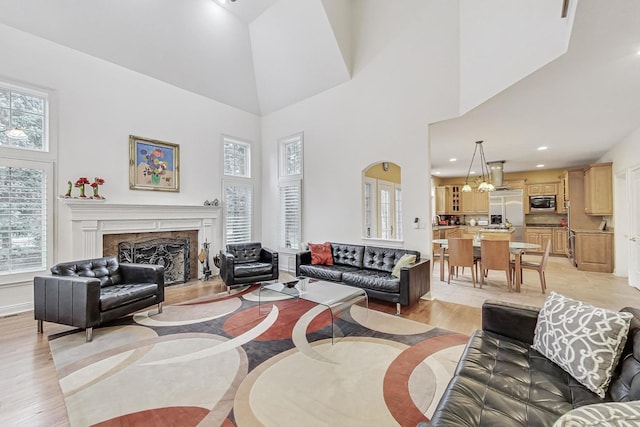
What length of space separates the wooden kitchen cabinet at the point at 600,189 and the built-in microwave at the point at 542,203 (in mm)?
2222

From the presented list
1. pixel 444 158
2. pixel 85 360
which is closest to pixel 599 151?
pixel 444 158

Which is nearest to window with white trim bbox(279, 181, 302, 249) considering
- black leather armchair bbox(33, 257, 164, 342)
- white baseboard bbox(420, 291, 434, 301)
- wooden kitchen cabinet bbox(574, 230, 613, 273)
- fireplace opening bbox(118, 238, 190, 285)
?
fireplace opening bbox(118, 238, 190, 285)

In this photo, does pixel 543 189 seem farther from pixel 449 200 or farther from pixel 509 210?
pixel 449 200

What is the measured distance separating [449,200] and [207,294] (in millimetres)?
8980

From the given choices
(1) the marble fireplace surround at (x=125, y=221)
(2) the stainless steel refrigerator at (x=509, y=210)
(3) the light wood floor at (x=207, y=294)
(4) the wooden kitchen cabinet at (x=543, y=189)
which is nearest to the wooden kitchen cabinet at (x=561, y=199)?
(4) the wooden kitchen cabinet at (x=543, y=189)

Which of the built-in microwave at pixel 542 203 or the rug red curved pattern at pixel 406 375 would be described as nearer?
the rug red curved pattern at pixel 406 375

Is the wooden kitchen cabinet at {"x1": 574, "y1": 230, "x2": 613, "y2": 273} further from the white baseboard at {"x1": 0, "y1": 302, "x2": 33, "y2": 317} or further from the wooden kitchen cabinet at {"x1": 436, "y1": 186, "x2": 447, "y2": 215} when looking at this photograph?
the white baseboard at {"x1": 0, "y1": 302, "x2": 33, "y2": 317}

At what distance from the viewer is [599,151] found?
6438 mm

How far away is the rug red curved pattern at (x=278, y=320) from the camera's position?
3.21 m

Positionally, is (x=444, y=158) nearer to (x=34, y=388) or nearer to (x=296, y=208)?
(x=296, y=208)

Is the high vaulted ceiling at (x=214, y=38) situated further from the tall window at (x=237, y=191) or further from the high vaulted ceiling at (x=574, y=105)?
the high vaulted ceiling at (x=574, y=105)

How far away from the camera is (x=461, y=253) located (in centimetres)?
524

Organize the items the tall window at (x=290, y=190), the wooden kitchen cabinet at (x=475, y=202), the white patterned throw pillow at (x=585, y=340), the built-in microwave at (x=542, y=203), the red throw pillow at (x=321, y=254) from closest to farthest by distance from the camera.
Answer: the white patterned throw pillow at (x=585, y=340), the red throw pillow at (x=321, y=254), the tall window at (x=290, y=190), the built-in microwave at (x=542, y=203), the wooden kitchen cabinet at (x=475, y=202)

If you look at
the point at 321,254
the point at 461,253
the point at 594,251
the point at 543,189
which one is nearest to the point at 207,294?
the point at 321,254
